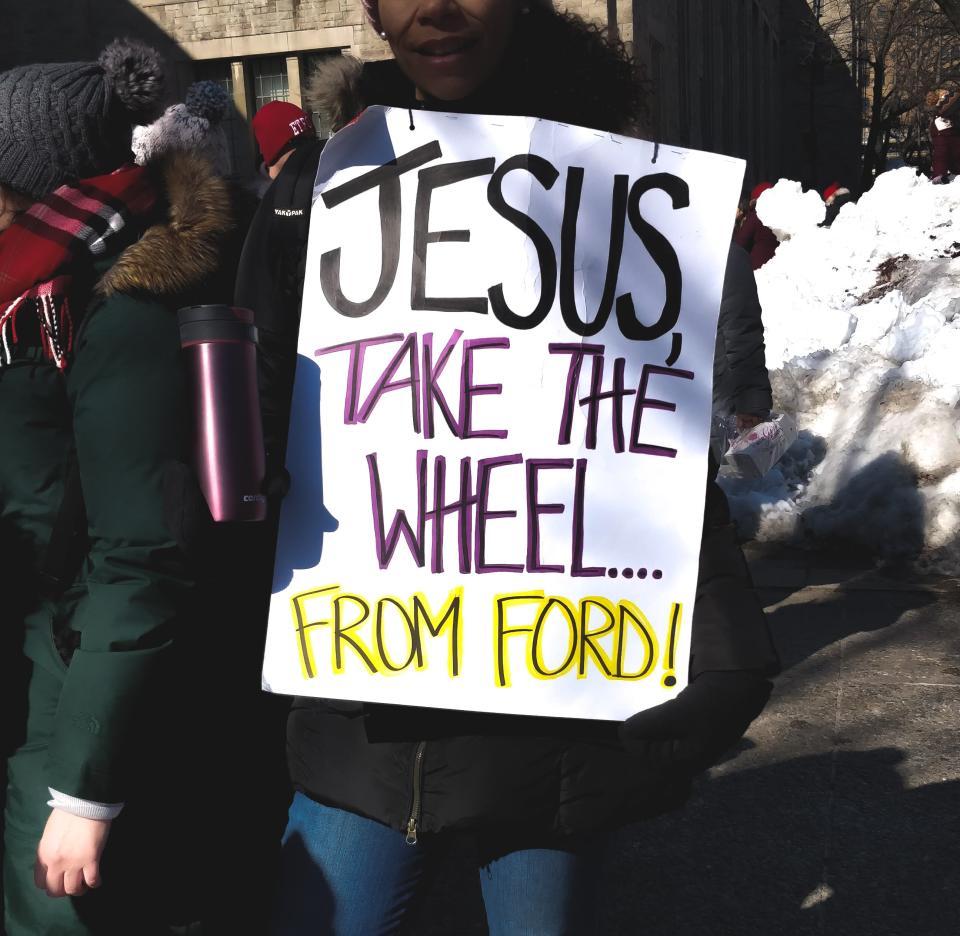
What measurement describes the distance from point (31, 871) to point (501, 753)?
2.21 ft

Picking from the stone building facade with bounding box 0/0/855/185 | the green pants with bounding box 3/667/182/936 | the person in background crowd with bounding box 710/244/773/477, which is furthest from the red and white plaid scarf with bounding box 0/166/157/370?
the stone building facade with bounding box 0/0/855/185

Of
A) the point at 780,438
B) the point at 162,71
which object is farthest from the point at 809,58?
the point at 162,71

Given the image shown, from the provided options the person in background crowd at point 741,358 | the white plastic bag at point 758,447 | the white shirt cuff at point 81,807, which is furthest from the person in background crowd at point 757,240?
the white shirt cuff at point 81,807

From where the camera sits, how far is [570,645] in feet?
5.51

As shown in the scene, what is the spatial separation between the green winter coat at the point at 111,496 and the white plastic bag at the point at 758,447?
377 centimetres

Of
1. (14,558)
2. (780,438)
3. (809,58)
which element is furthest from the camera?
(809,58)

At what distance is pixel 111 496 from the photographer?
1.65 m

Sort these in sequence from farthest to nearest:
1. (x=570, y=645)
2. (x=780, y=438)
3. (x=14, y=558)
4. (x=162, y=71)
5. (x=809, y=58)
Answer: (x=809, y=58), (x=780, y=438), (x=162, y=71), (x=14, y=558), (x=570, y=645)

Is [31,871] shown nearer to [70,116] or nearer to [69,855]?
[69,855]

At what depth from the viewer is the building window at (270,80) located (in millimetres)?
21203

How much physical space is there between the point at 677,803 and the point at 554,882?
196 millimetres

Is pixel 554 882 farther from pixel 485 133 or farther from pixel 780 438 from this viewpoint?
pixel 780 438

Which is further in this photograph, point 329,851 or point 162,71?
point 162,71

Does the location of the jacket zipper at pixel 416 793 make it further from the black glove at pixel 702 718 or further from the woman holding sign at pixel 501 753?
the black glove at pixel 702 718
